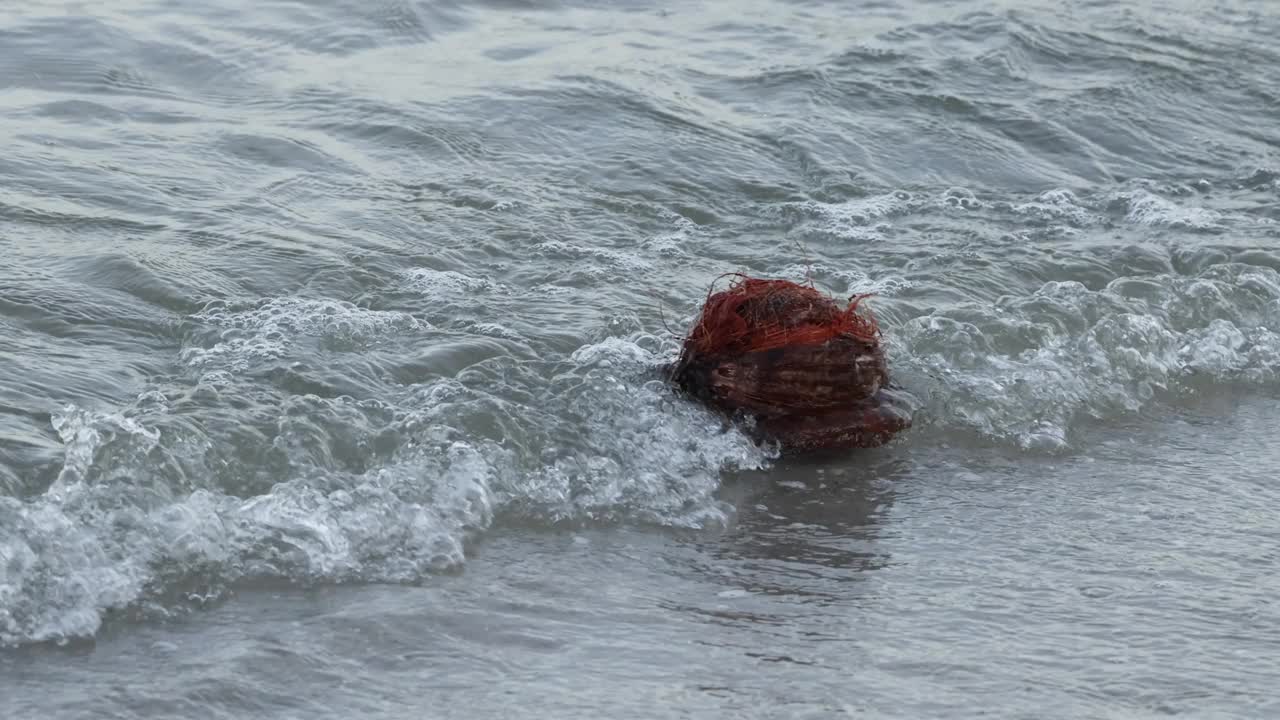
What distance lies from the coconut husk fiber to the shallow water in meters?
0.13

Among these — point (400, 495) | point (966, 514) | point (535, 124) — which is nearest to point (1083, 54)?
point (535, 124)

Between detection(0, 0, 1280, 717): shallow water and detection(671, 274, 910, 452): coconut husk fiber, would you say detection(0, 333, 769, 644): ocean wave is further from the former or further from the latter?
detection(671, 274, 910, 452): coconut husk fiber

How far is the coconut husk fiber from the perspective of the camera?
5.29 m

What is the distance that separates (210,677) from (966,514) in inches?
94.9

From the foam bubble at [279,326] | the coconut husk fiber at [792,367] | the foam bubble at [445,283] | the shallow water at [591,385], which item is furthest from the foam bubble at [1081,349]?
the foam bubble at [279,326]

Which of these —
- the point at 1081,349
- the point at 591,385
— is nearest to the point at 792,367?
the point at 591,385

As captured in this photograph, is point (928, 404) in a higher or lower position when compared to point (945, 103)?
lower

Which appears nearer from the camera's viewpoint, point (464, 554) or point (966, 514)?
point (464, 554)

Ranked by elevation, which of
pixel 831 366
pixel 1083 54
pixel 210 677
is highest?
pixel 1083 54

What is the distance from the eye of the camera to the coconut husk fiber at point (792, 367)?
17.3 feet

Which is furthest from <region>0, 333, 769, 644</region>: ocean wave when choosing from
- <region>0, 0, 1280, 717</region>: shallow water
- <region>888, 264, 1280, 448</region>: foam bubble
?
<region>888, 264, 1280, 448</region>: foam bubble

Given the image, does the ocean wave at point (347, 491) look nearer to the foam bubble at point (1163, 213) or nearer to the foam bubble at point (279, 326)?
the foam bubble at point (279, 326)

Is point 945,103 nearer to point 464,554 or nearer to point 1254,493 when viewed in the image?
point 1254,493

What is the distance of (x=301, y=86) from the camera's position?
31.8 ft
